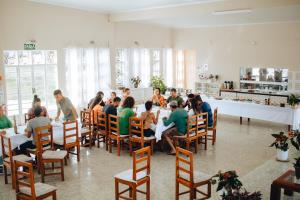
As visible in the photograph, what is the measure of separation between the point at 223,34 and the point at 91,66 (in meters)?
5.59

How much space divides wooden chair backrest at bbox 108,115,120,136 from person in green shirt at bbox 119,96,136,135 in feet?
0.30

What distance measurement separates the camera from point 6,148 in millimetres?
5750

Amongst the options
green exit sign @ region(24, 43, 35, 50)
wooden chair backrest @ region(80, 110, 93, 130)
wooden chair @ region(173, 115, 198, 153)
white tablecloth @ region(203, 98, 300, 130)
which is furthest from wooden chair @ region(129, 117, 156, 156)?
green exit sign @ region(24, 43, 35, 50)

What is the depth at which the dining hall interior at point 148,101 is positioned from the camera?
5.38 meters

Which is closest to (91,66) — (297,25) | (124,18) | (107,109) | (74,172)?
(124,18)

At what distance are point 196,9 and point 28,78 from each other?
17.6 ft

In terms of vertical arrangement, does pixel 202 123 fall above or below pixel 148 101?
below

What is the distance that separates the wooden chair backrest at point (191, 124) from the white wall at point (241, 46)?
6233 mm

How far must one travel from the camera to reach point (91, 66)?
1167cm

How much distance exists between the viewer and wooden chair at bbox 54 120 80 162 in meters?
6.50

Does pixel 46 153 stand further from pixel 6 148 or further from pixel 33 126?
pixel 6 148

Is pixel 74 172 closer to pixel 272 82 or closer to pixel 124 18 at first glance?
pixel 124 18

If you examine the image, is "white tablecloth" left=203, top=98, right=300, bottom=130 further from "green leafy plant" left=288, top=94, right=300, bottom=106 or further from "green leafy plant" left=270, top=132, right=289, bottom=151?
"green leafy plant" left=270, top=132, right=289, bottom=151

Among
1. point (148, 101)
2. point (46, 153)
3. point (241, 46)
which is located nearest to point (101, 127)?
point (148, 101)
